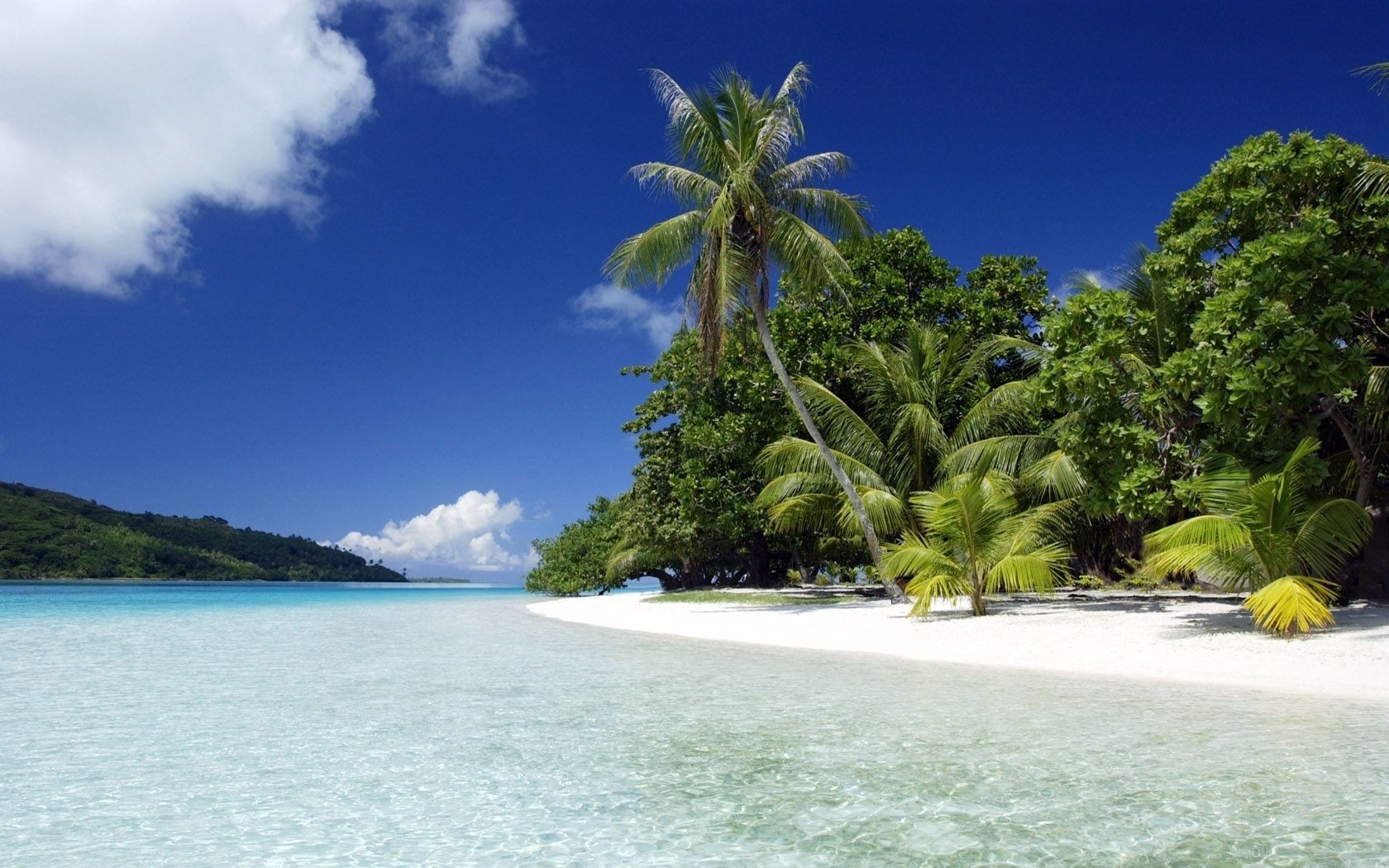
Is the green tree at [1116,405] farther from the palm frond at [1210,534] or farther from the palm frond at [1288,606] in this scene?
the palm frond at [1288,606]

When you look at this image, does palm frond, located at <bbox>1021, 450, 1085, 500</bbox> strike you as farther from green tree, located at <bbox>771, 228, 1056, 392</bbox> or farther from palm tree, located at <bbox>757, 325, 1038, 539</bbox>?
green tree, located at <bbox>771, 228, 1056, 392</bbox>

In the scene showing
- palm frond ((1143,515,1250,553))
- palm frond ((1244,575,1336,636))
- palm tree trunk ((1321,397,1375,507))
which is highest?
palm tree trunk ((1321,397,1375,507))

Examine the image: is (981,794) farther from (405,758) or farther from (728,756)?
(405,758)

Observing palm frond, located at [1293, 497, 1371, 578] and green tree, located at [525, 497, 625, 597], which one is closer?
palm frond, located at [1293, 497, 1371, 578]

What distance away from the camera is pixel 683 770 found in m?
→ 4.92

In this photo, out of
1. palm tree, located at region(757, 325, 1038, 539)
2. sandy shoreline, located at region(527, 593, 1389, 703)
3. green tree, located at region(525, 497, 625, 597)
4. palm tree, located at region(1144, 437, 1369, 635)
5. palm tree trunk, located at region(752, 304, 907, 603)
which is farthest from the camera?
green tree, located at region(525, 497, 625, 597)

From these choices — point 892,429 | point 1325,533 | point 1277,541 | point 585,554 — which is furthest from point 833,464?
point 585,554

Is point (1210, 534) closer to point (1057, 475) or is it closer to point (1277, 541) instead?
point (1277, 541)

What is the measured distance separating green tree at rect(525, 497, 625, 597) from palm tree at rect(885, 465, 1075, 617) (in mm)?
17556

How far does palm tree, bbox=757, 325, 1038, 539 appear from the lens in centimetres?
1700

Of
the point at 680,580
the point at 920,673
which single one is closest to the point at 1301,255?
the point at 920,673

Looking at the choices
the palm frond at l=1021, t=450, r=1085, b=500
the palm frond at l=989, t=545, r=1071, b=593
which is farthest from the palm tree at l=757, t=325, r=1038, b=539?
the palm frond at l=989, t=545, r=1071, b=593

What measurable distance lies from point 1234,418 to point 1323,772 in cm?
705

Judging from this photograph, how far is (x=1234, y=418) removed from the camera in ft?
34.4
